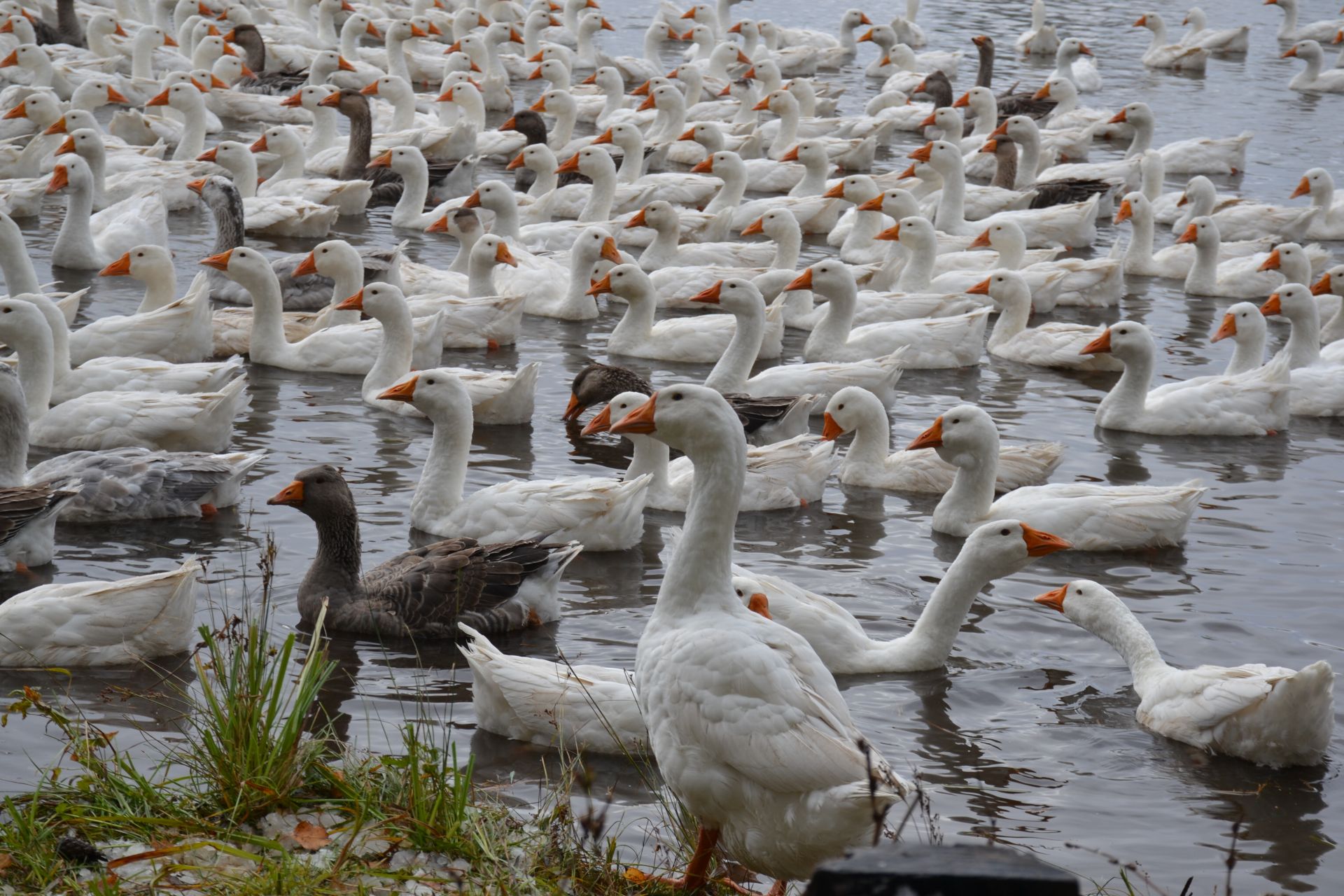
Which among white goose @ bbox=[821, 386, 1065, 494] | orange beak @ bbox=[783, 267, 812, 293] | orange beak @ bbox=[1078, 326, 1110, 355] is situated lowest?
white goose @ bbox=[821, 386, 1065, 494]

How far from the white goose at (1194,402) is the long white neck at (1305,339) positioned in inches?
41.8

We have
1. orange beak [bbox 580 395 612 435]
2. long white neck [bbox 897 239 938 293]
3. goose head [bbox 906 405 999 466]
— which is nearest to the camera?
orange beak [bbox 580 395 612 435]

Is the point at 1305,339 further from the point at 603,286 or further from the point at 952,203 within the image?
the point at 603,286

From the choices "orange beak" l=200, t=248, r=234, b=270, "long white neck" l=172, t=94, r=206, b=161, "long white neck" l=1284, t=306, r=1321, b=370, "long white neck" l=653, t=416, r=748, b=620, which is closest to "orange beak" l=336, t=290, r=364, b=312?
"orange beak" l=200, t=248, r=234, b=270

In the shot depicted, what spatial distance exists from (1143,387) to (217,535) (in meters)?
6.65

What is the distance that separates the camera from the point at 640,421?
5.18 m

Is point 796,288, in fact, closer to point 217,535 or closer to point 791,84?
point 217,535

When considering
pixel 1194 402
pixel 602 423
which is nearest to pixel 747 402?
pixel 602 423

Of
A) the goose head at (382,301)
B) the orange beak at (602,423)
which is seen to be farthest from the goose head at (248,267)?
the orange beak at (602,423)

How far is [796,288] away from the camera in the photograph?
12.6 meters

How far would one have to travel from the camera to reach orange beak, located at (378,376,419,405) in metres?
9.02

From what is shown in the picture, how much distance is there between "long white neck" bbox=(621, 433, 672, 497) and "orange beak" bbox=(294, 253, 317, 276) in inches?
160

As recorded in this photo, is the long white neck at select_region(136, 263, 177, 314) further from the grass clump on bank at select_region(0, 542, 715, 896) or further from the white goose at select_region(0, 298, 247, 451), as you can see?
the grass clump on bank at select_region(0, 542, 715, 896)

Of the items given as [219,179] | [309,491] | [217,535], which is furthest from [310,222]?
[309,491]
